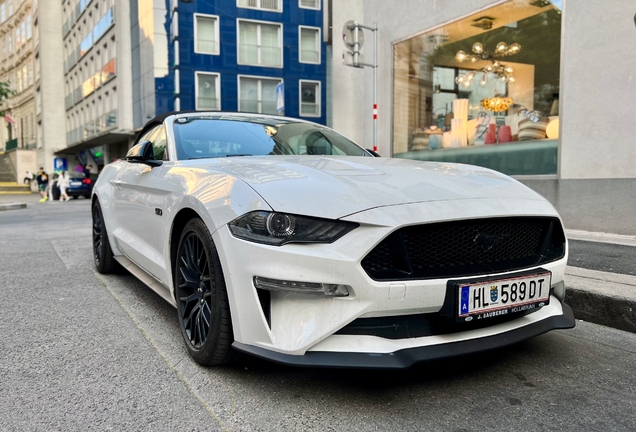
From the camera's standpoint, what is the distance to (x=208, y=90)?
24984 mm

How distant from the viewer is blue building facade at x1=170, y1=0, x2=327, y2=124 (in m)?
24.2

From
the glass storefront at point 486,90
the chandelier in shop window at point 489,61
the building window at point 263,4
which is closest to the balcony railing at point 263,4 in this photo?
the building window at point 263,4

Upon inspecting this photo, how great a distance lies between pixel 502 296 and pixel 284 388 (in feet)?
3.43

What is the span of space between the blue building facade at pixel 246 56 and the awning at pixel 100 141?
522cm

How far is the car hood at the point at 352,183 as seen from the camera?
2109mm

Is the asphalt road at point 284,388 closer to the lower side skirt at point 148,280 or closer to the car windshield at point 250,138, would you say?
the lower side skirt at point 148,280

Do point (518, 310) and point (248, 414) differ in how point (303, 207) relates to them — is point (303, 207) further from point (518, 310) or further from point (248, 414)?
point (518, 310)

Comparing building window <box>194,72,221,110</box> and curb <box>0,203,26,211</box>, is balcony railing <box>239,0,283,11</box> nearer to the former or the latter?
building window <box>194,72,221,110</box>

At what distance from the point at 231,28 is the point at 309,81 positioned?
4802 mm

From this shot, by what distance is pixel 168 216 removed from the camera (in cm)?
283

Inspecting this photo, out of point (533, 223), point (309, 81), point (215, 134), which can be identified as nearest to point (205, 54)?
point (309, 81)

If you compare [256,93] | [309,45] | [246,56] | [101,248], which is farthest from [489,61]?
[309,45]

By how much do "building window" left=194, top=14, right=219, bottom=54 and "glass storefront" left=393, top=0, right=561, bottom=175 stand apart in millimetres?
16963

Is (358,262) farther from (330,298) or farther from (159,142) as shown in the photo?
(159,142)
